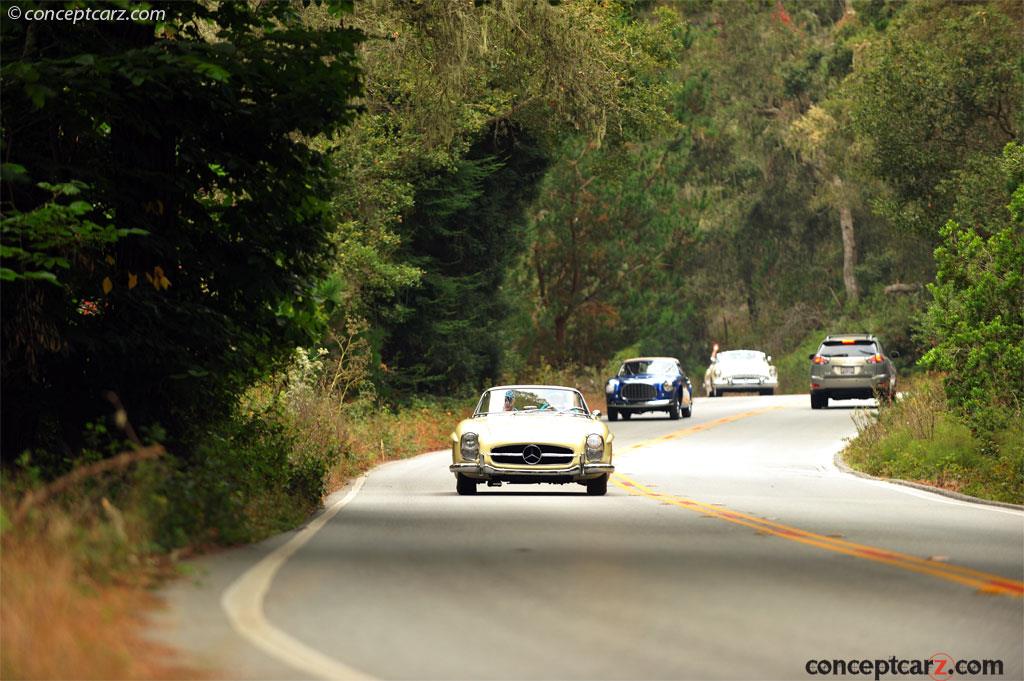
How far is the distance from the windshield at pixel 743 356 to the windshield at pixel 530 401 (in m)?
39.7

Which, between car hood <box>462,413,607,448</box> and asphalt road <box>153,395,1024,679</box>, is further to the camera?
car hood <box>462,413,607,448</box>

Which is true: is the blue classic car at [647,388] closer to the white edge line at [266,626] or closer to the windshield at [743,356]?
the windshield at [743,356]

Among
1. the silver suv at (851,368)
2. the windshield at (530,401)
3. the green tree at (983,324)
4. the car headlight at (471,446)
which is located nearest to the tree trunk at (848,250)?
the silver suv at (851,368)

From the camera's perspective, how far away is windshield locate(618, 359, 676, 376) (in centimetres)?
4762

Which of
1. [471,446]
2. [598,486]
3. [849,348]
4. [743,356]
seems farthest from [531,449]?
[743,356]

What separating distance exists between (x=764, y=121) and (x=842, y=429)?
44.0 metres

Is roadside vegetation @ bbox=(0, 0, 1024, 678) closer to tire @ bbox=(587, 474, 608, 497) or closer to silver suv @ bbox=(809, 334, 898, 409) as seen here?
tire @ bbox=(587, 474, 608, 497)

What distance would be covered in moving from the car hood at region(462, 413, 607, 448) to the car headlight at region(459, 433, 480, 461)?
9 centimetres

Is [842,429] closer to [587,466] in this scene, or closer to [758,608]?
[587,466]

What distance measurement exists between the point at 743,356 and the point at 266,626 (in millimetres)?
54754

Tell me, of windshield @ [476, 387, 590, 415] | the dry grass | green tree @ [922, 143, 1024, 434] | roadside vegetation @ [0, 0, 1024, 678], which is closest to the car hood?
windshield @ [476, 387, 590, 415]

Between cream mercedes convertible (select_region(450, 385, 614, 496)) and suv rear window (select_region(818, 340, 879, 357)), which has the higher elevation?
suv rear window (select_region(818, 340, 879, 357))

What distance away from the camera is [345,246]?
38.3m

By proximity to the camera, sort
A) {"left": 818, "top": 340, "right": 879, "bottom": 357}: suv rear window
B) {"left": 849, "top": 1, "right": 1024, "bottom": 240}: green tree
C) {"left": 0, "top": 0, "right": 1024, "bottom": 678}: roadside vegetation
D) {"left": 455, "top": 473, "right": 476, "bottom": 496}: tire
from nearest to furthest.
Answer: {"left": 0, "top": 0, "right": 1024, "bottom": 678}: roadside vegetation → {"left": 455, "top": 473, "right": 476, "bottom": 496}: tire → {"left": 849, "top": 1, "right": 1024, "bottom": 240}: green tree → {"left": 818, "top": 340, "right": 879, "bottom": 357}: suv rear window
